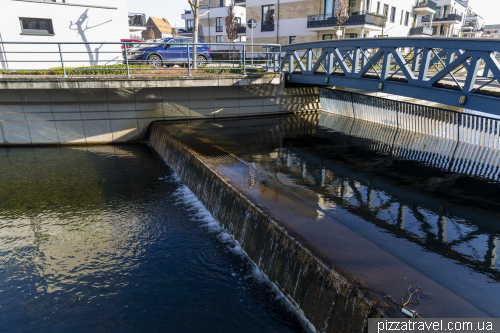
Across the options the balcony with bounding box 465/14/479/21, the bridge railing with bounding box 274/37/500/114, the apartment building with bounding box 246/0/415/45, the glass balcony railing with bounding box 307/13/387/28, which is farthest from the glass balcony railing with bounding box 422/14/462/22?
the bridge railing with bounding box 274/37/500/114

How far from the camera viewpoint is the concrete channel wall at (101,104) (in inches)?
522

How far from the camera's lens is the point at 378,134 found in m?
14.4

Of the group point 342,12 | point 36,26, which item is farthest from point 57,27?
point 342,12

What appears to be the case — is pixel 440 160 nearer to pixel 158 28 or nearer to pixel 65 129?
pixel 65 129

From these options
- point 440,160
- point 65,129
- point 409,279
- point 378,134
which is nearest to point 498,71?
point 440,160

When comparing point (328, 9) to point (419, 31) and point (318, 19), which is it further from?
point (419, 31)

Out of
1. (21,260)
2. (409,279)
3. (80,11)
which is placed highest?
(80,11)

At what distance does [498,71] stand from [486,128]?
617 cm

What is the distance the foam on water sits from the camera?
5129 mm

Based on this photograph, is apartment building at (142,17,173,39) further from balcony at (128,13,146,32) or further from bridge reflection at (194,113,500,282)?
bridge reflection at (194,113,500,282)

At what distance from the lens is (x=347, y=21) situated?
115 feet

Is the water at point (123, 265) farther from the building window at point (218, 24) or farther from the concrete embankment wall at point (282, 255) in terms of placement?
the building window at point (218, 24)
